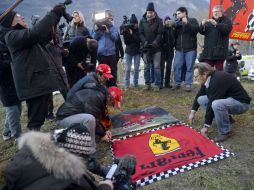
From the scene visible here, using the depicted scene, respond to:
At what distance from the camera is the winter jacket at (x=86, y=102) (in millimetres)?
3816

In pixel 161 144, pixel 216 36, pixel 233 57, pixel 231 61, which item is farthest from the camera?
pixel 231 61

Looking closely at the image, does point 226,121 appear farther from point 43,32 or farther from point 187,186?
point 43,32

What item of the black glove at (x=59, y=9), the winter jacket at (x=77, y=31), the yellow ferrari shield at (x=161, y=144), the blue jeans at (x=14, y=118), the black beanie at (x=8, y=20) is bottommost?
the yellow ferrari shield at (x=161, y=144)

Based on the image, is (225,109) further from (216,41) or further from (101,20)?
(101,20)

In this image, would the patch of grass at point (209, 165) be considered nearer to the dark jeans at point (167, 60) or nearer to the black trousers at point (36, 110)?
the black trousers at point (36, 110)

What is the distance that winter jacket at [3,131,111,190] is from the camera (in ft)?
5.77

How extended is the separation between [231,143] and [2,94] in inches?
125

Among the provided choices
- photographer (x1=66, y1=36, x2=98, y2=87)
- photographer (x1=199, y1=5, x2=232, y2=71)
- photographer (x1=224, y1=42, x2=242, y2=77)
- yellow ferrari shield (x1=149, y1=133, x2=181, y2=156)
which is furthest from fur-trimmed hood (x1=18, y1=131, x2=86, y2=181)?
photographer (x1=224, y1=42, x2=242, y2=77)

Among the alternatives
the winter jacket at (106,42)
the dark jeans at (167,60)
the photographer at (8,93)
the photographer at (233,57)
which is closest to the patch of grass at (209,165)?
the photographer at (8,93)

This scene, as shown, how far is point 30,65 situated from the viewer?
3.60m

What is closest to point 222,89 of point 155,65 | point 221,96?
point 221,96

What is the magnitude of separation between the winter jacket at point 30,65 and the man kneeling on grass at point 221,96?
1.97 metres

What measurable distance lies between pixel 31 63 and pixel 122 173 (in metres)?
1.94

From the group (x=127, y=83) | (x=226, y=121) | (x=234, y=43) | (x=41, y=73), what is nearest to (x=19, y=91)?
(x=41, y=73)
